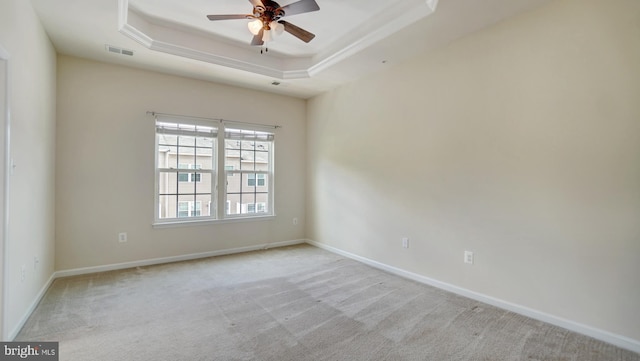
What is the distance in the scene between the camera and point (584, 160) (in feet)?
7.86

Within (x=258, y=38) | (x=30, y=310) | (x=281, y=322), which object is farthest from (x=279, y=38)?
(x=30, y=310)

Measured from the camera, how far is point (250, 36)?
3775 mm

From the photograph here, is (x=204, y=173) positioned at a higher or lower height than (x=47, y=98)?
lower

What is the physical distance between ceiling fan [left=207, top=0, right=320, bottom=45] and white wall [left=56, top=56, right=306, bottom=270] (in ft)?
6.42

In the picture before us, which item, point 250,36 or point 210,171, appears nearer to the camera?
point 250,36

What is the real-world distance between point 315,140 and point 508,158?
327 centimetres

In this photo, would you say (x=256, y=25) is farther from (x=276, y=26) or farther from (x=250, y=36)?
(x=250, y=36)

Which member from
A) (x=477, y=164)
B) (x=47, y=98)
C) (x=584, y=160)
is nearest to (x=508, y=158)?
(x=477, y=164)

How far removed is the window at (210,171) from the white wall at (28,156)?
1245mm

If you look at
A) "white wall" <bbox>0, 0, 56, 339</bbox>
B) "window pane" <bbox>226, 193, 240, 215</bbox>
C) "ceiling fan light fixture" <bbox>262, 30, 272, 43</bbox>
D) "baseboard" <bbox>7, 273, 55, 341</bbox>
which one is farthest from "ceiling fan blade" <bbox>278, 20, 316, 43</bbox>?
"baseboard" <bbox>7, 273, 55, 341</bbox>

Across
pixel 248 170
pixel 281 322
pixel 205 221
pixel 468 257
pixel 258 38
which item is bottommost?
pixel 281 322

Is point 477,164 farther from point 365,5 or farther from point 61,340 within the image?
point 61,340

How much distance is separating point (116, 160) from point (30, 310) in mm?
1953

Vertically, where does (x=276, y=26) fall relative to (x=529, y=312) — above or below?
above
